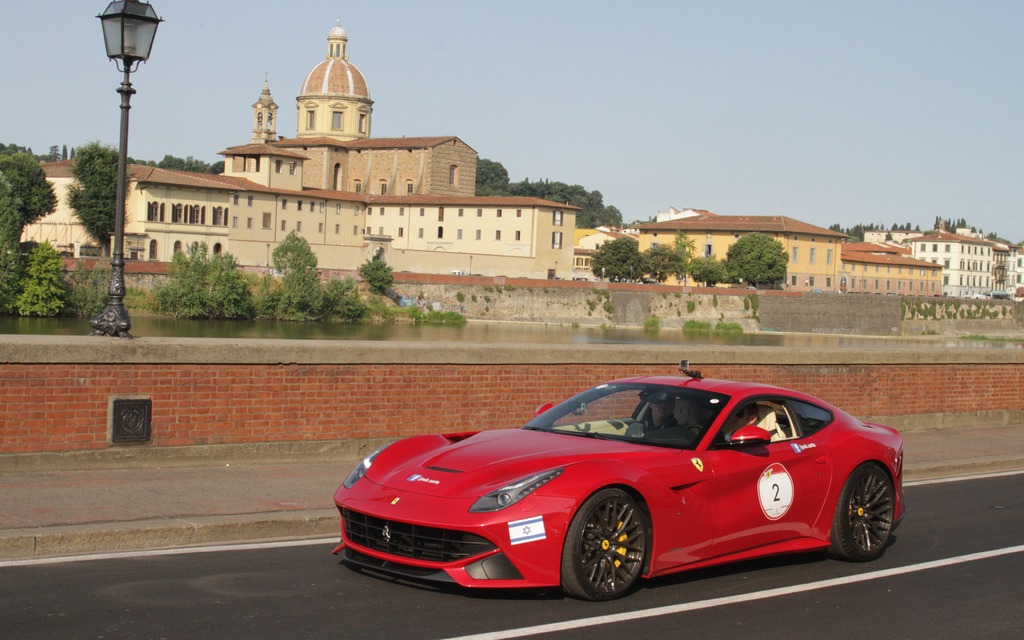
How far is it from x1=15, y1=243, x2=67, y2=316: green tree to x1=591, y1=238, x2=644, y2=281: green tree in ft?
222

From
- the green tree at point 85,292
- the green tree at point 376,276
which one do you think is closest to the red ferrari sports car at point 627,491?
the green tree at point 85,292

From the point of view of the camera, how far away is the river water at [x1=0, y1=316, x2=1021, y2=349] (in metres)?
62.9

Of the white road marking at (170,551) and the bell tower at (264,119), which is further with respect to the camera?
the bell tower at (264,119)

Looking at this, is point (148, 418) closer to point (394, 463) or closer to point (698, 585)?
point (394, 463)

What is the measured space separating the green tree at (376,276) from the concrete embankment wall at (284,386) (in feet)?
271

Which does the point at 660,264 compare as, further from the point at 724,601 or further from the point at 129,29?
the point at 724,601

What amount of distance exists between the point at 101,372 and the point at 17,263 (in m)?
66.8

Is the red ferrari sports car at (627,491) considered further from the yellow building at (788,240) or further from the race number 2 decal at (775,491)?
the yellow building at (788,240)

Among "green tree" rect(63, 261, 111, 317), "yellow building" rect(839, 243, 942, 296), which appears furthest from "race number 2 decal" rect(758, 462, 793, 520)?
"yellow building" rect(839, 243, 942, 296)

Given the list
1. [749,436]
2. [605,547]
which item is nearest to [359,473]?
[605,547]

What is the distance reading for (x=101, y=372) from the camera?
10664mm

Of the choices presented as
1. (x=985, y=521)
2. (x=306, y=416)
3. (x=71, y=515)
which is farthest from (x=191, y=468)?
(x=985, y=521)

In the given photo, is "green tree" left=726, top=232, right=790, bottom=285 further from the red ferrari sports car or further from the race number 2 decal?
the race number 2 decal

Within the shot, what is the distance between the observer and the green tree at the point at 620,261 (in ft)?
419
